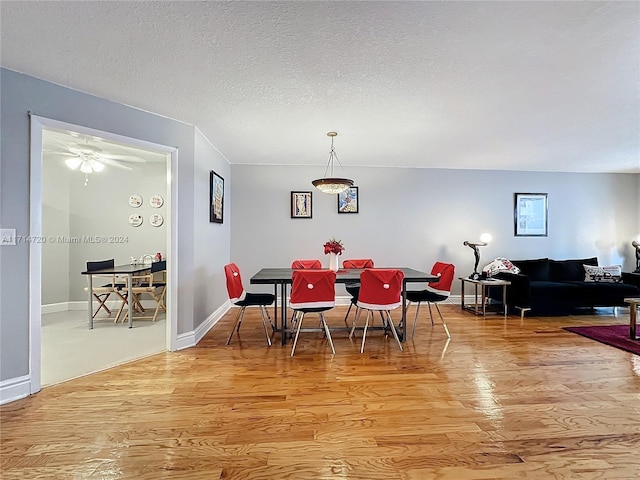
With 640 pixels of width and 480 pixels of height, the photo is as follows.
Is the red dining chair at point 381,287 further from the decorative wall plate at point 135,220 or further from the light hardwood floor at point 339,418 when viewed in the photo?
the decorative wall plate at point 135,220

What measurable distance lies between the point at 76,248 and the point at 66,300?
883 mm

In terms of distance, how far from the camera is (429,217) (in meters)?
5.85

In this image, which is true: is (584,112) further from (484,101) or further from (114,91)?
(114,91)

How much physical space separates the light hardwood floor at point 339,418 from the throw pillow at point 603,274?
2579 mm

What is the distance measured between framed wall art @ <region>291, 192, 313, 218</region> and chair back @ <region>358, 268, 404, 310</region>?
8.41 feet

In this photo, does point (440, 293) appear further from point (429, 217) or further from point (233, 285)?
point (233, 285)

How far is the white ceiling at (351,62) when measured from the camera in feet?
5.80

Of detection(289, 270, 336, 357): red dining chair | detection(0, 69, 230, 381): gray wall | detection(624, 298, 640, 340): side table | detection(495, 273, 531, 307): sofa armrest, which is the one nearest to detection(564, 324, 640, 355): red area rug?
detection(624, 298, 640, 340): side table

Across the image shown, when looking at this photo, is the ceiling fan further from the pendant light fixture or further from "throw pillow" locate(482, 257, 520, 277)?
"throw pillow" locate(482, 257, 520, 277)

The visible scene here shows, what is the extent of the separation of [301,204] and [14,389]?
13.7 feet

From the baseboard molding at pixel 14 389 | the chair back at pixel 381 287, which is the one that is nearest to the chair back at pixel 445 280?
the chair back at pixel 381 287

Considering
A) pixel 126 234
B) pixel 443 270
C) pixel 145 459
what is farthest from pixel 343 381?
pixel 126 234

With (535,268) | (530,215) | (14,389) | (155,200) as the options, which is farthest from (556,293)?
(155,200)

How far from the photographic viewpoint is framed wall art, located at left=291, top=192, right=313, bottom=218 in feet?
18.4
